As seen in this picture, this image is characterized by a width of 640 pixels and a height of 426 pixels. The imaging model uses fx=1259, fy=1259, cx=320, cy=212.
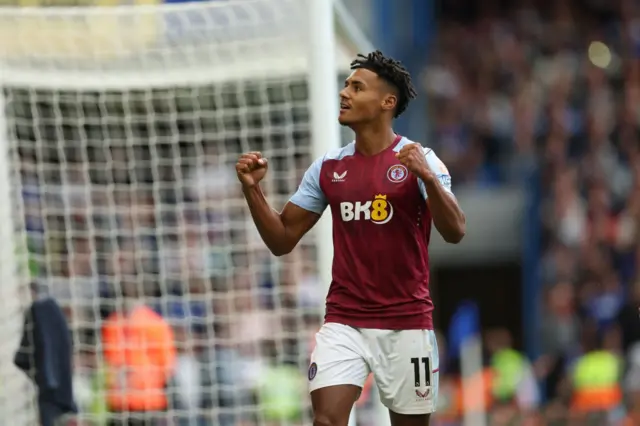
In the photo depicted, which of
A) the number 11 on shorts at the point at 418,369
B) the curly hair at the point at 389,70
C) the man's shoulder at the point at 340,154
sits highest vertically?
the curly hair at the point at 389,70

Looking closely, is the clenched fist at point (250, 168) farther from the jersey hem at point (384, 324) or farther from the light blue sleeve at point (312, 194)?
the jersey hem at point (384, 324)

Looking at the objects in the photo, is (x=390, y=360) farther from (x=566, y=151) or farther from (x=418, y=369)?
(x=566, y=151)

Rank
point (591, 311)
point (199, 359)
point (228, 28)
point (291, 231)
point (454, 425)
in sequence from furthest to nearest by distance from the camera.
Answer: point (591, 311) < point (454, 425) < point (199, 359) < point (228, 28) < point (291, 231)

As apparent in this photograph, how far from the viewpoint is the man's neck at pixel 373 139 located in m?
5.24

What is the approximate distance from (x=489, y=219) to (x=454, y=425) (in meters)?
4.13

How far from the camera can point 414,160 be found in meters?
4.77

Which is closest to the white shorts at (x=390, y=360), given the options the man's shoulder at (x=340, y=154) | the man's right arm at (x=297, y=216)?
the man's right arm at (x=297, y=216)

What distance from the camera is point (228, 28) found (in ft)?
24.2

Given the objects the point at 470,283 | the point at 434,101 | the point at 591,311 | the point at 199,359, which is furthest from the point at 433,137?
the point at 199,359

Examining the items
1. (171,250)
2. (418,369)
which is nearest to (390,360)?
(418,369)

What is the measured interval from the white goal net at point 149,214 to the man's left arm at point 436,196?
8.54ft

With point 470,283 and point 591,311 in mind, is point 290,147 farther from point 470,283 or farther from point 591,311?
point 470,283

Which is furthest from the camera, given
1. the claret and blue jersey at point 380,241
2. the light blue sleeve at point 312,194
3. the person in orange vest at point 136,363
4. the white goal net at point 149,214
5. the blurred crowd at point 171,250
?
the person in orange vest at point 136,363

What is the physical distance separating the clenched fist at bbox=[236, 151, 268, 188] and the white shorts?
701mm
